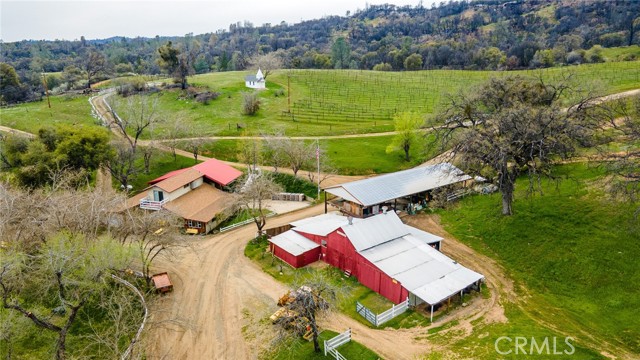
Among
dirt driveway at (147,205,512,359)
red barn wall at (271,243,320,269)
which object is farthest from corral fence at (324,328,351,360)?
red barn wall at (271,243,320,269)

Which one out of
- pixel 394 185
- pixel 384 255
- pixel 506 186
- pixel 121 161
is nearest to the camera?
pixel 384 255

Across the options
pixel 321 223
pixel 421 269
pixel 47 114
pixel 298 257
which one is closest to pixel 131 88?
pixel 47 114

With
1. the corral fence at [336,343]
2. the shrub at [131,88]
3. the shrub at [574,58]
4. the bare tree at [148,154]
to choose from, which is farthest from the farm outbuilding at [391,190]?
the shrub at [574,58]

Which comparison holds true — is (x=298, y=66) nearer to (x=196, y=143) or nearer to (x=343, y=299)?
(x=196, y=143)

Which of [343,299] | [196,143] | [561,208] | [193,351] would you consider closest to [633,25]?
[561,208]

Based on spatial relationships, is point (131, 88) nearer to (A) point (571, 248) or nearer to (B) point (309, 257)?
(B) point (309, 257)

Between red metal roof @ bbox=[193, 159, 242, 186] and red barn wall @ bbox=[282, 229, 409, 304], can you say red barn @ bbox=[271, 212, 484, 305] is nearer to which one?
red barn wall @ bbox=[282, 229, 409, 304]
